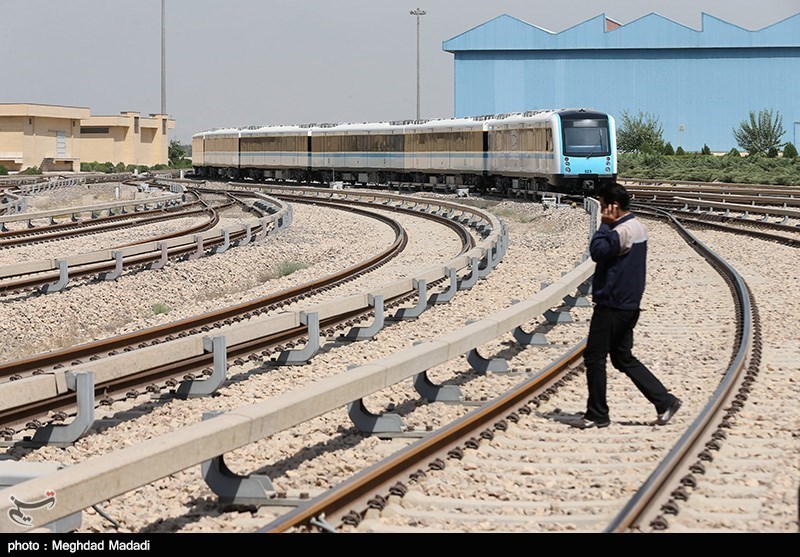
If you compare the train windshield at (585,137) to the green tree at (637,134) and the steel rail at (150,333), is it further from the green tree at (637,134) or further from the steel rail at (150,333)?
the green tree at (637,134)

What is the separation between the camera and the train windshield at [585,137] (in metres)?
37.7

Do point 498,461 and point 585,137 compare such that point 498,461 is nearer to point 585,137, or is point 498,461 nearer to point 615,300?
point 615,300

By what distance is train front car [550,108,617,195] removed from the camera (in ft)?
123

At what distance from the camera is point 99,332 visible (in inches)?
599

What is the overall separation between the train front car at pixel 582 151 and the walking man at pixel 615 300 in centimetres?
2858

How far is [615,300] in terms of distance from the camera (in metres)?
8.91

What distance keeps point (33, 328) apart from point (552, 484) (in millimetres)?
9381

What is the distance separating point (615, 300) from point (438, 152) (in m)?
41.5

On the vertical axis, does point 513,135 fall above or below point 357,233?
above

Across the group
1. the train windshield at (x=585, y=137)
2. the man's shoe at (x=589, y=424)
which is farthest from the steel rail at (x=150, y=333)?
the train windshield at (x=585, y=137)

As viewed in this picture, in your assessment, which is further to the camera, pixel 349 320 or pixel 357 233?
pixel 357 233

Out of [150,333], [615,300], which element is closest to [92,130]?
[150,333]
